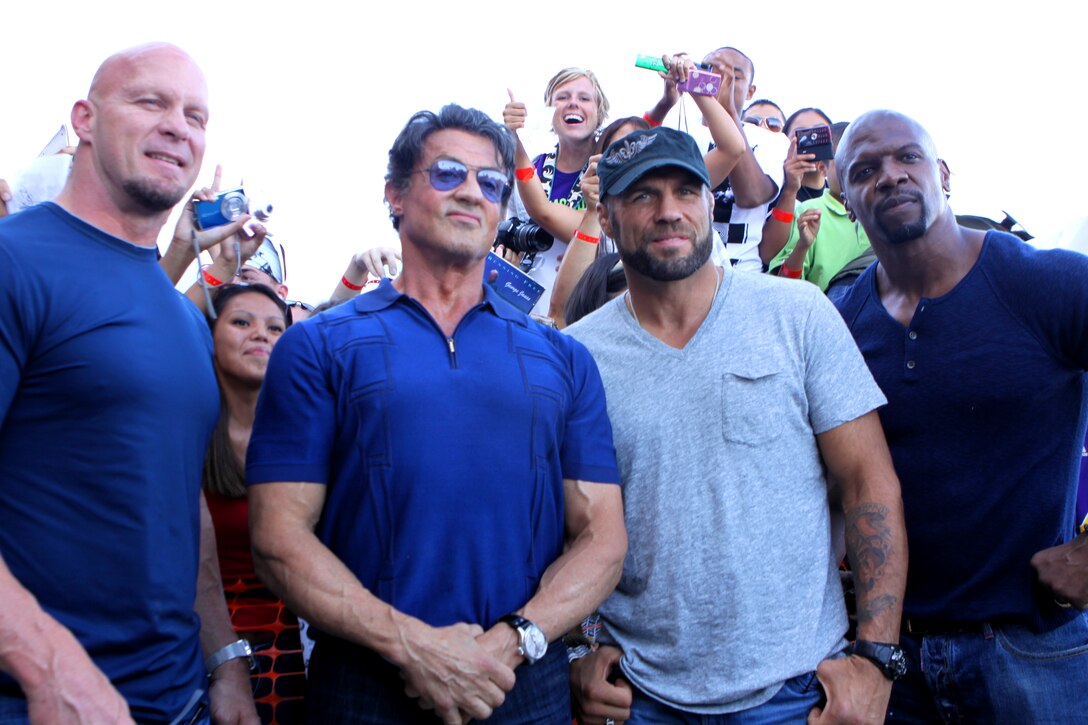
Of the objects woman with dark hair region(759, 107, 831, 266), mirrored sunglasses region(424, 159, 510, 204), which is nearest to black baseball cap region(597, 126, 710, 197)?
mirrored sunglasses region(424, 159, 510, 204)

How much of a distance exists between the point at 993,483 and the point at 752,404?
0.80 m

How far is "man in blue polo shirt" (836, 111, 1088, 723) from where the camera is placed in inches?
109

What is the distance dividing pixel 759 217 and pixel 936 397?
2228mm

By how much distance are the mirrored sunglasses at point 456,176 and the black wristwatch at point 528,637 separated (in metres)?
1.23

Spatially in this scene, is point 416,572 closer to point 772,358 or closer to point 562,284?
point 772,358

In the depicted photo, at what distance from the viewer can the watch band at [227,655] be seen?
105 inches

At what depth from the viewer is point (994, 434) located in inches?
113

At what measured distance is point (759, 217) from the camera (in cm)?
495

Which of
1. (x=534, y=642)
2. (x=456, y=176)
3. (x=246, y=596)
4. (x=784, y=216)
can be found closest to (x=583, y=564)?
(x=534, y=642)

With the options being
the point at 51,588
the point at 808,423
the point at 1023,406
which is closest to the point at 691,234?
the point at 808,423

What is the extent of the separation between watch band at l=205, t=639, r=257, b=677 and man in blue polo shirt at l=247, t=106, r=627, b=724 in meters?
0.36

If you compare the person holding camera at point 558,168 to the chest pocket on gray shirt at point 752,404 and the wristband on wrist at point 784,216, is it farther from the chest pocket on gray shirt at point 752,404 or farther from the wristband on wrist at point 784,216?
the chest pocket on gray shirt at point 752,404

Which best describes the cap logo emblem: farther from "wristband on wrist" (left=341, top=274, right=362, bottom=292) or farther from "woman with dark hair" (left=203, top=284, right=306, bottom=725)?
"wristband on wrist" (left=341, top=274, right=362, bottom=292)

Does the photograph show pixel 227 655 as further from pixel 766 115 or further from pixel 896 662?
pixel 766 115
